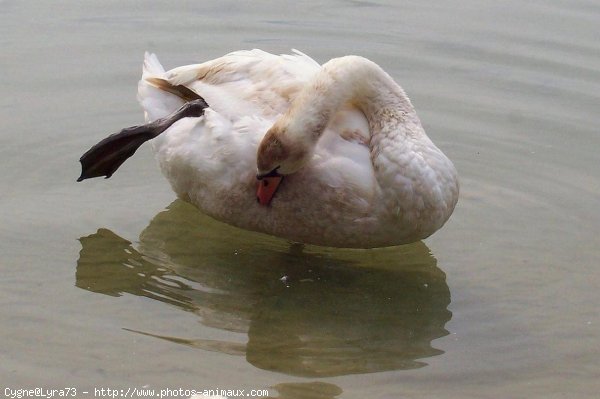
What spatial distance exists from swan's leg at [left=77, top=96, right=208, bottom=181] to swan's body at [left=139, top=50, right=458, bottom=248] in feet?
0.30

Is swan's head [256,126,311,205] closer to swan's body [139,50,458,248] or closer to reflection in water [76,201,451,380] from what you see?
swan's body [139,50,458,248]

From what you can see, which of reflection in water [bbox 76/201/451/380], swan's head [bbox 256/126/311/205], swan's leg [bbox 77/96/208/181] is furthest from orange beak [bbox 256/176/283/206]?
swan's leg [bbox 77/96/208/181]

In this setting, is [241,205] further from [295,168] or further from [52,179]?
[52,179]

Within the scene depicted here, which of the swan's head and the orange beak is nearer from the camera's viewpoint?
the swan's head

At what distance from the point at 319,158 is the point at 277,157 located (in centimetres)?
26

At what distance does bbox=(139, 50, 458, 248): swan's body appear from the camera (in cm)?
620

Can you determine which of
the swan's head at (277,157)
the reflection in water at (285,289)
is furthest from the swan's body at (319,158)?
the reflection in water at (285,289)

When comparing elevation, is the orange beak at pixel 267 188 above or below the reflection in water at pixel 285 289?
above

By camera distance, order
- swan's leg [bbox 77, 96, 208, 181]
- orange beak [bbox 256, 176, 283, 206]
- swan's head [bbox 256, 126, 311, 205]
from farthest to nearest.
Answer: swan's leg [bbox 77, 96, 208, 181] → orange beak [bbox 256, 176, 283, 206] → swan's head [bbox 256, 126, 311, 205]

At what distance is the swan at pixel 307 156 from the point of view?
6.20 m

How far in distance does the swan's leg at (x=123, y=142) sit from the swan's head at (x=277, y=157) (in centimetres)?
80

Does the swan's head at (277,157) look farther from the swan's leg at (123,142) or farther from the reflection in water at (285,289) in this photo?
the swan's leg at (123,142)

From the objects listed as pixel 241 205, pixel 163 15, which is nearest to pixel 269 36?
pixel 163 15

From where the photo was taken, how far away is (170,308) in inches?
239
